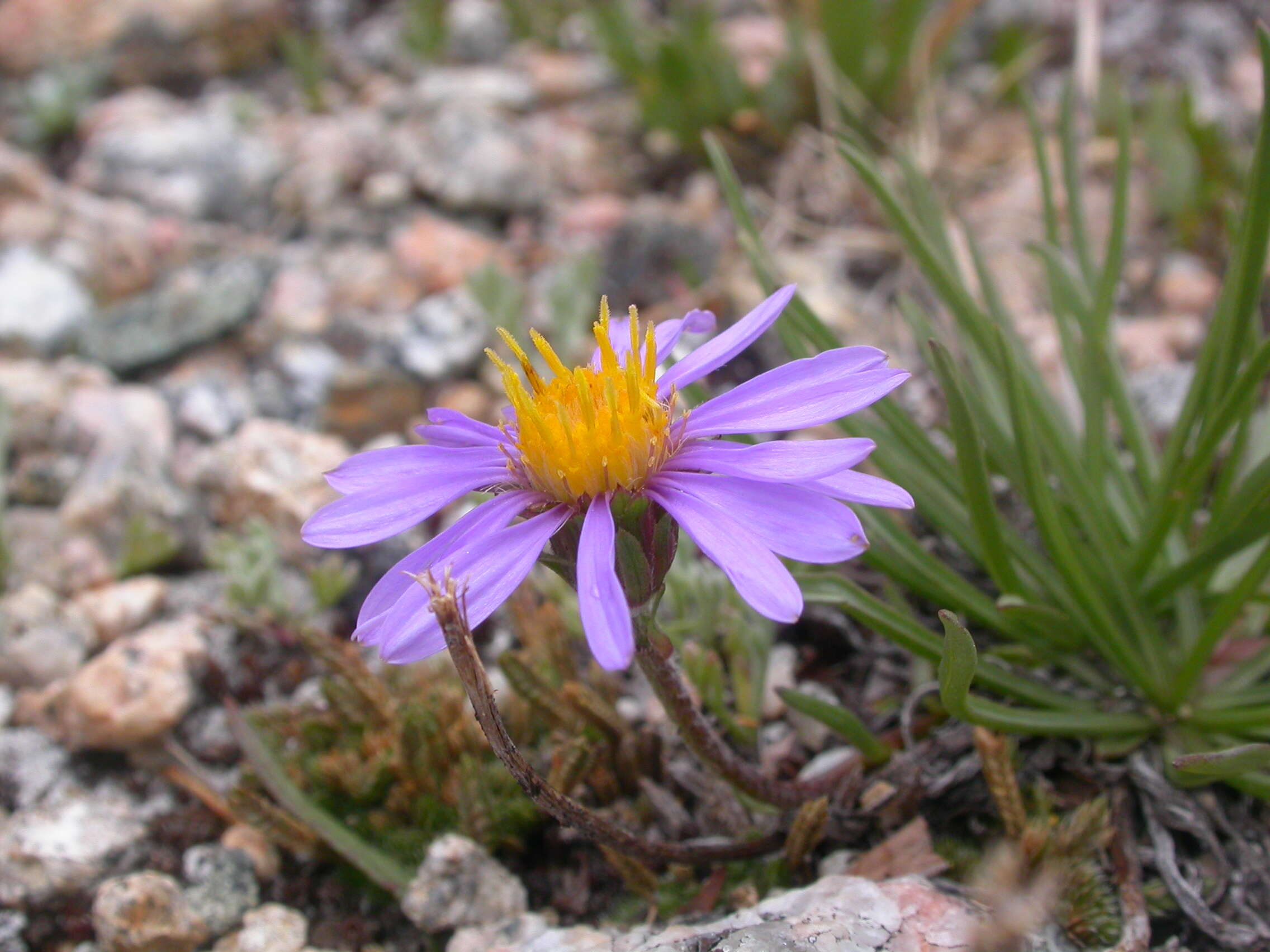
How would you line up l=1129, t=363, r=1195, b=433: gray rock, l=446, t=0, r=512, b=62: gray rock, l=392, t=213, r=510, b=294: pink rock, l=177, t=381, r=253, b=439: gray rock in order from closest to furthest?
1. l=1129, t=363, r=1195, b=433: gray rock
2. l=177, t=381, r=253, b=439: gray rock
3. l=392, t=213, r=510, b=294: pink rock
4. l=446, t=0, r=512, b=62: gray rock

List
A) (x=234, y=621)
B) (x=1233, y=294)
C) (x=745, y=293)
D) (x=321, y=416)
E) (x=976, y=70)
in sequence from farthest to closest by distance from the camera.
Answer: (x=976, y=70) < (x=745, y=293) < (x=321, y=416) < (x=234, y=621) < (x=1233, y=294)

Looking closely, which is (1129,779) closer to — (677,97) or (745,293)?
(745,293)

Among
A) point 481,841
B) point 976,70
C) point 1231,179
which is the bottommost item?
point 481,841

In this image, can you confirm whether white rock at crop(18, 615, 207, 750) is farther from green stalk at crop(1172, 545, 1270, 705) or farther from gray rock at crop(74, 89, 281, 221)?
gray rock at crop(74, 89, 281, 221)

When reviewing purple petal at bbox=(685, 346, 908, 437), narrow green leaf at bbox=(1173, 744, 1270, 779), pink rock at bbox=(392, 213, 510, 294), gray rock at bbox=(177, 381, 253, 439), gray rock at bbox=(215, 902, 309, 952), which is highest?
pink rock at bbox=(392, 213, 510, 294)

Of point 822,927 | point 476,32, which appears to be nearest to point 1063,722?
point 822,927

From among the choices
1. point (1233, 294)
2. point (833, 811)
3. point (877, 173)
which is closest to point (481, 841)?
point (833, 811)

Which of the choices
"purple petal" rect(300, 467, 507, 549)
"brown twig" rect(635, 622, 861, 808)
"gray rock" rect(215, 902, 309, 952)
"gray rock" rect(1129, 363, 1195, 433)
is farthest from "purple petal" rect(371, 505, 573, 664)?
"gray rock" rect(1129, 363, 1195, 433)

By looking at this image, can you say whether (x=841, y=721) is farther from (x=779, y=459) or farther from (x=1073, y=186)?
(x=1073, y=186)
